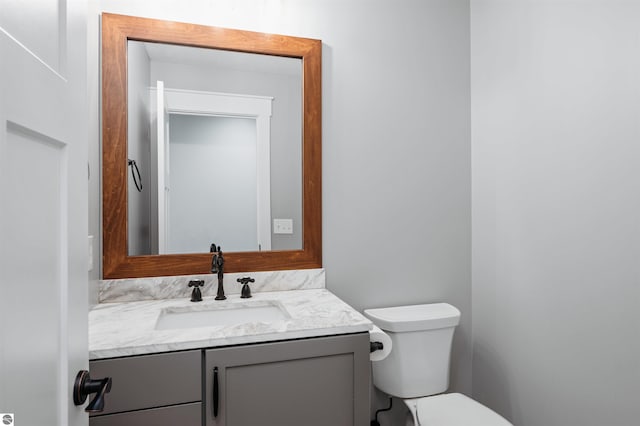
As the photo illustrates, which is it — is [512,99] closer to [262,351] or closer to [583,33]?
[583,33]

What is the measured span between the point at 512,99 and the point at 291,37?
3.46 feet

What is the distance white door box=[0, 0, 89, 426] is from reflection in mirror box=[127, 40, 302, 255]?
77 cm

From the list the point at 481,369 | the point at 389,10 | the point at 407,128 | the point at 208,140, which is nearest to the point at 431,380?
the point at 481,369

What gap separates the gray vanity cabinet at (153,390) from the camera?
988mm

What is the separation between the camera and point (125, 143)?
146cm

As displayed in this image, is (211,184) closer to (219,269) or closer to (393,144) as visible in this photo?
(219,269)

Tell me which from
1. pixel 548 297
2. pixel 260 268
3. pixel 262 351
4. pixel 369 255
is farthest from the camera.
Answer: pixel 369 255

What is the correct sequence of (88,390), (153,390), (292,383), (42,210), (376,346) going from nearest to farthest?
(42,210)
(88,390)
(153,390)
(292,383)
(376,346)

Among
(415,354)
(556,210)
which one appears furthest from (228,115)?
(556,210)

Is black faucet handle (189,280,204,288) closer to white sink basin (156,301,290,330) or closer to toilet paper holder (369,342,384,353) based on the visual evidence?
white sink basin (156,301,290,330)

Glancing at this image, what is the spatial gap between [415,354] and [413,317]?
16cm

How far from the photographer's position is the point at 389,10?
181cm

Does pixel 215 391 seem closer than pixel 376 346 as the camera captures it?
Yes

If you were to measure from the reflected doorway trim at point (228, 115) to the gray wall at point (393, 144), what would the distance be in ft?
0.90
